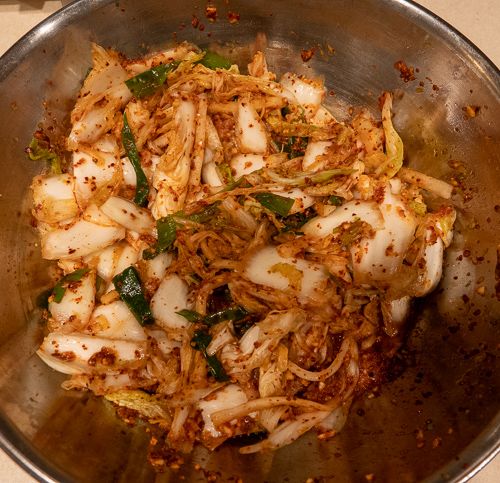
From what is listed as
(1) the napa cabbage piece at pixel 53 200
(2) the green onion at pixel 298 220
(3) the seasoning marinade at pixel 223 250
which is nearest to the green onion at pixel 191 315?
(3) the seasoning marinade at pixel 223 250

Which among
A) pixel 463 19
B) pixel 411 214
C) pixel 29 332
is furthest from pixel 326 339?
pixel 463 19

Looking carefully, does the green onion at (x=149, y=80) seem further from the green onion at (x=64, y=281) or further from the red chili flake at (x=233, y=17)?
the green onion at (x=64, y=281)

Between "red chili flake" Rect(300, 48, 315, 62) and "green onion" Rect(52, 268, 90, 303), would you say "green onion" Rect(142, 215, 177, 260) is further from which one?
"red chili flake" Rect(300, 48, 315, 62)

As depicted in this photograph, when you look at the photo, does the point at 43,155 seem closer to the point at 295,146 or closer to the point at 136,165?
the point at 136,165

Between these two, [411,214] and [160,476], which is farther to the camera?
[411,214]

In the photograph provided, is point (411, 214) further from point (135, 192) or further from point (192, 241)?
point (135, 192)

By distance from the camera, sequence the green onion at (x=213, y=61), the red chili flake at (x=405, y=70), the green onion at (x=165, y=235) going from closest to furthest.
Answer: the green onion at (x=165, y=235)
the red chili flake at (x=405, y=70)
the green onion at (x=213, y=61)

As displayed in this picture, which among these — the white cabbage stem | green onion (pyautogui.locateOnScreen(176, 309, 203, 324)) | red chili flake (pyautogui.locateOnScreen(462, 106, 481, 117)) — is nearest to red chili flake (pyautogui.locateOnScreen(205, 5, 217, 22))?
red chili flake (pyautogui.locateOnScreen(462, 106, 481, 117))

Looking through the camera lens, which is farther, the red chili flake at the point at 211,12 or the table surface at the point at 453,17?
the table surface at the point at 453,17
